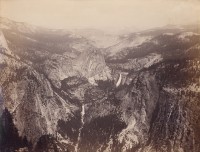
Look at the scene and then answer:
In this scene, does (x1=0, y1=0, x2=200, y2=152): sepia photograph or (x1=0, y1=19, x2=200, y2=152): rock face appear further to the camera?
(x1=0, y1=19, x2=200, y2=152): rock face

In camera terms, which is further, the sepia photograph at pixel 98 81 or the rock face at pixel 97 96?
the rock face at pixel 97 96

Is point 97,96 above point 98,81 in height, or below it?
below

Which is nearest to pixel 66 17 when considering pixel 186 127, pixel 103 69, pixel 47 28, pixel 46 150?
pixel 47 28

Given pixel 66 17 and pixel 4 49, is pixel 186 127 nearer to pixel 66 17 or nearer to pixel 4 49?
pixel 66 17
